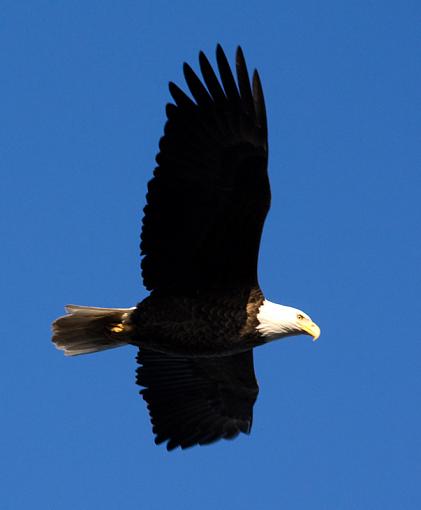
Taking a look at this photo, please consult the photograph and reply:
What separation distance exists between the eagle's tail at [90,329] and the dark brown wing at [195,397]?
2.39ft

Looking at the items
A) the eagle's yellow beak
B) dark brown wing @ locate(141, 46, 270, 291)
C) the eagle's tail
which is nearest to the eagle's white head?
the eagle's yellow beak

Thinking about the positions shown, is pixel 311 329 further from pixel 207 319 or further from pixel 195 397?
pixel 195 397

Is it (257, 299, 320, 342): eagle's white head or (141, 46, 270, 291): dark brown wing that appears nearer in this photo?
(141, 46, 270, 291): dark brown wing

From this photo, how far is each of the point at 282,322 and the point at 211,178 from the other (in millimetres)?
1381

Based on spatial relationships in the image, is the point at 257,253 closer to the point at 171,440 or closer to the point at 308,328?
the point at 308,328

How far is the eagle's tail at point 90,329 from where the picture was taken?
10.2 metres

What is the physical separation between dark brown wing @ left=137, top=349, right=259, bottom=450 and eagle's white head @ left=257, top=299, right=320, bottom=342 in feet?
3.89

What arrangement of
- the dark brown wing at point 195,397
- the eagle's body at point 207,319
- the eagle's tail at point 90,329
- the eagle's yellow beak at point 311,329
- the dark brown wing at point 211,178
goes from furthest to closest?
the dark brown wing at point 195,397, the eagle's tail at point 90,329, the eagle's yellow beak at point 311,329, the eagle's body at point 207,319, the dark brown wing at point 211,178

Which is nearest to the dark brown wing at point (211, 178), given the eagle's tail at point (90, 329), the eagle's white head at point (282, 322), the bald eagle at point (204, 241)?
the bald eagle at point (204, 241)

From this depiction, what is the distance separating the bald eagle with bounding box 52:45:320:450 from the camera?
949 centimetres

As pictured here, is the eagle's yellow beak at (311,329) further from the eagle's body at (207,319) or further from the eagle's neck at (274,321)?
the eagle's body at (207,319)

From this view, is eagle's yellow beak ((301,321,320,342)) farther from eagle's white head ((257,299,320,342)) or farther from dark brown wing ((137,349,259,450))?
dark brown wing ((137,349,259,450))

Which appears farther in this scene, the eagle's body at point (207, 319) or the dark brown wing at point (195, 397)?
the dark brown wing at point (195, 397)

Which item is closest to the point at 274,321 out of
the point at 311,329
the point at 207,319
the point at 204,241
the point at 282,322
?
the point at 282,322
